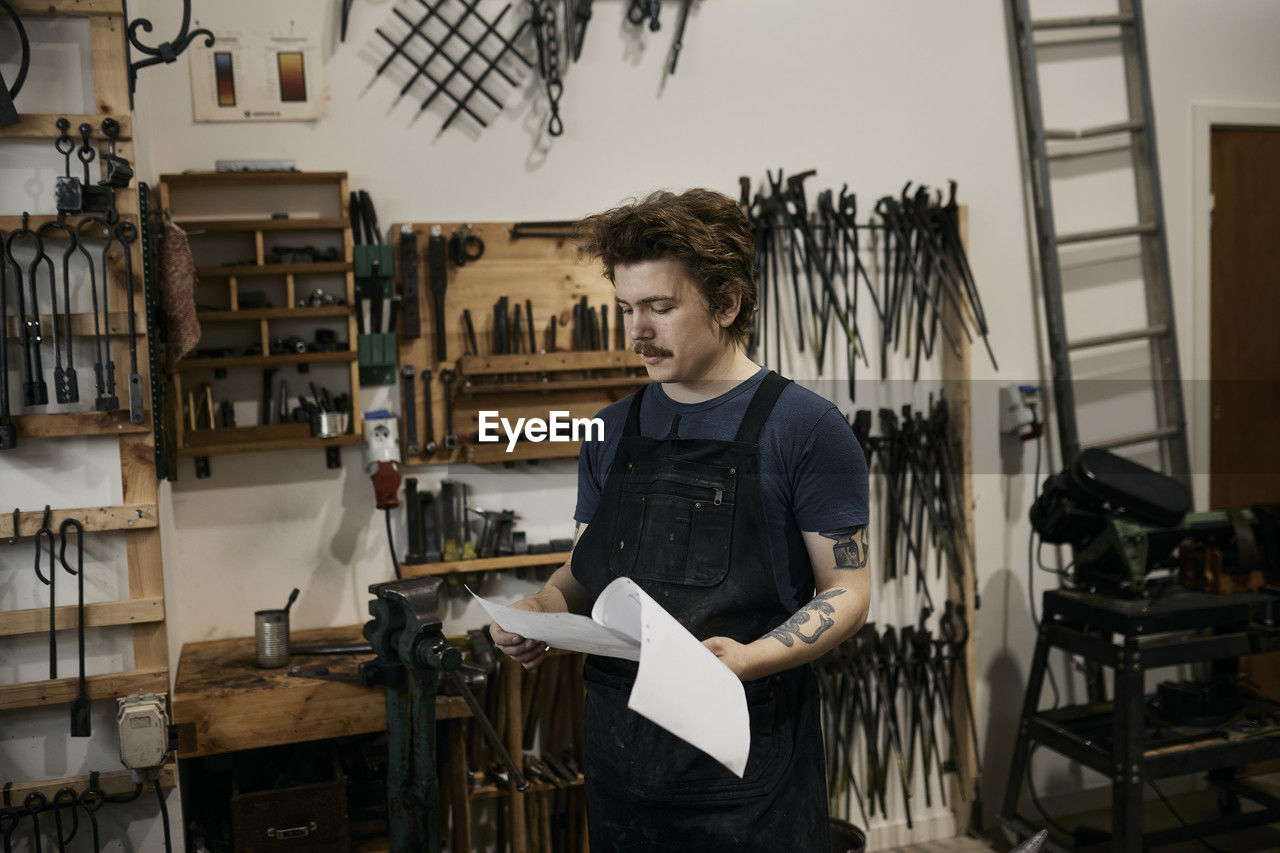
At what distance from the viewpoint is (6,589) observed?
2297mm

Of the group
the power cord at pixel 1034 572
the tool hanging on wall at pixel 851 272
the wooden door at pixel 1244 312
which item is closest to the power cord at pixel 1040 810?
the power cord at pixel 1034 572

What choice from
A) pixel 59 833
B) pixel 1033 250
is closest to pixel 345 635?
pixel 59 833

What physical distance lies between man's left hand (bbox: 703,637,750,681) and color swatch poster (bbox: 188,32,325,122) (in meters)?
2.24

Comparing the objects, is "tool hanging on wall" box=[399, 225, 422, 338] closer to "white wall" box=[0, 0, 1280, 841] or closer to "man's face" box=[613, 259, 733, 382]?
"white wall" box=[0, 0, 1280, 841]

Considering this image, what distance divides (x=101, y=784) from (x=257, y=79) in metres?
1.90

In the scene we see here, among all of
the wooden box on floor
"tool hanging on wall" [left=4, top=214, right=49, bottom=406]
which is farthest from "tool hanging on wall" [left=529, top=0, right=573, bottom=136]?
the wooden box on floor

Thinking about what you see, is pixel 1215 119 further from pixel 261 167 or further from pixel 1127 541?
pixel 261 167

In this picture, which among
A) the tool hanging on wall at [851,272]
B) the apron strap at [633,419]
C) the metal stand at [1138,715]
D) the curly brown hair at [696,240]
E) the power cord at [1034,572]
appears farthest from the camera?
the power cord at [1034,572]

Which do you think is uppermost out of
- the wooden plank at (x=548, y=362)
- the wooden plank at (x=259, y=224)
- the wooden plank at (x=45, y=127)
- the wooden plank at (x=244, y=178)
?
the wooden plank at (x=244, y=178)

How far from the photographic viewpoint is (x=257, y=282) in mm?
2920

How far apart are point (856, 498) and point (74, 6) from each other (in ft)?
6.57

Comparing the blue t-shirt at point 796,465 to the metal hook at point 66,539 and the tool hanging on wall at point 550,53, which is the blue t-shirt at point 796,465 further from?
the tool hanging on wall at point 550,53

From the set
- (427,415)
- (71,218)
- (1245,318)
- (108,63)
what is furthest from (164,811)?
(1245,318)

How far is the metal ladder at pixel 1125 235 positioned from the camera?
352 cm
